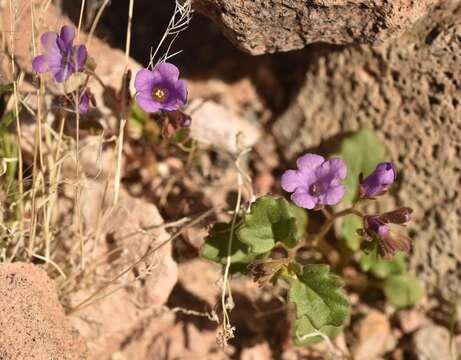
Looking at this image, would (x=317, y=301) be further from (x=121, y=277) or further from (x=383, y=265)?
(x=121, y=277)

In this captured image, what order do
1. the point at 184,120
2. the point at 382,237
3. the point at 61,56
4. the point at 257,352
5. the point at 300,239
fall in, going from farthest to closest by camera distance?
the point at 257,352, the point at 184,120, the point at 300,239, the point at 382,237, the point at 61,56

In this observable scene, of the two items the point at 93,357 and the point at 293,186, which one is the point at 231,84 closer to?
the point at 293,186

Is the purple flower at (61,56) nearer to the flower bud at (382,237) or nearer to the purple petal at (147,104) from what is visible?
the purple petal at (147,104)

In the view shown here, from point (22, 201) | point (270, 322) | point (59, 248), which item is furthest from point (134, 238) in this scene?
point (270, 322)

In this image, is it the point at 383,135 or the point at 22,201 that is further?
the point at 383,135

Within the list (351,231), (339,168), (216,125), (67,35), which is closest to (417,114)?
(351,231)

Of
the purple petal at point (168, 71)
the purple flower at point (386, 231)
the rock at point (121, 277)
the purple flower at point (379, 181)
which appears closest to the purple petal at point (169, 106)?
the purple petal at point (168, 71)
